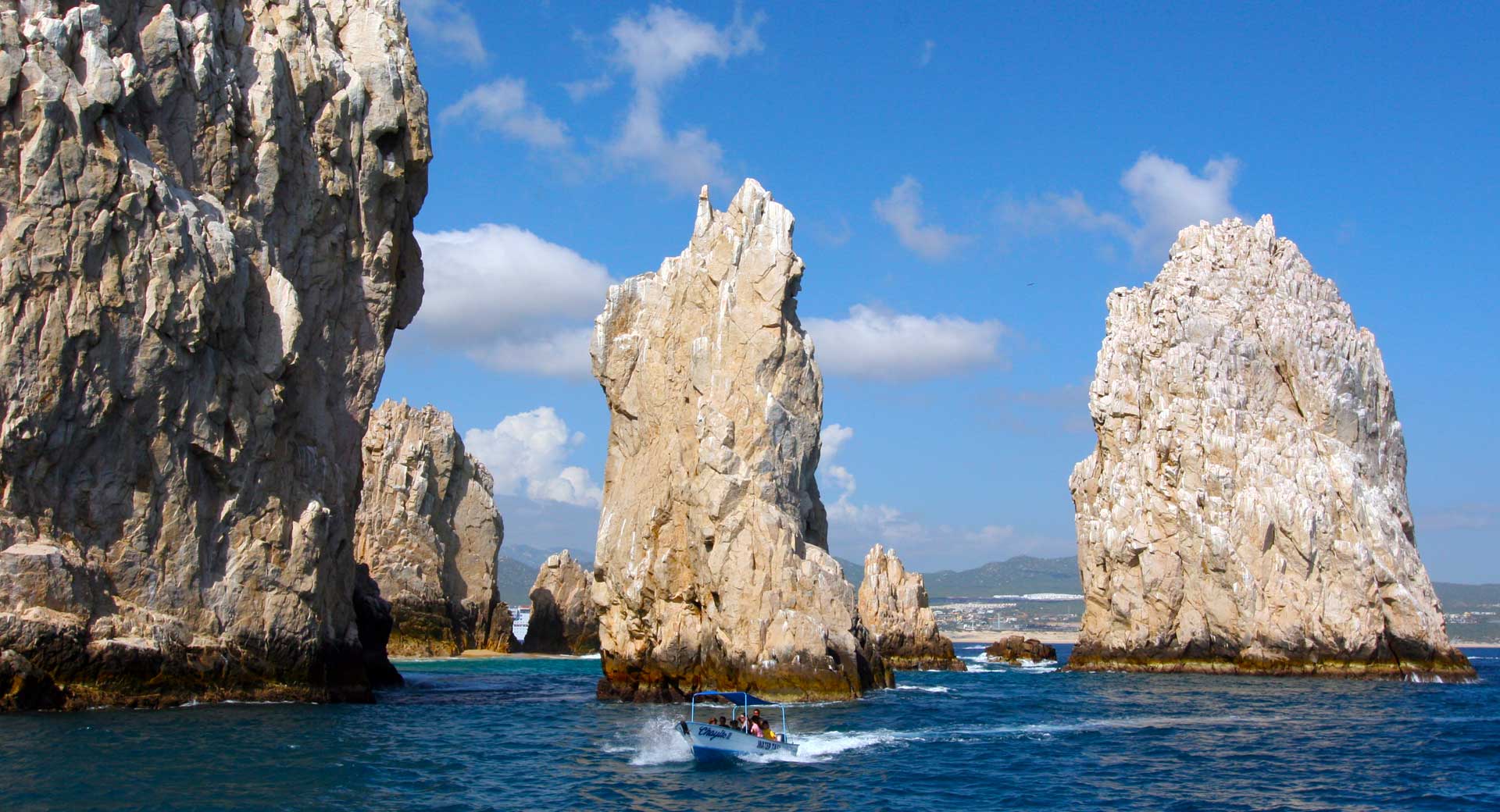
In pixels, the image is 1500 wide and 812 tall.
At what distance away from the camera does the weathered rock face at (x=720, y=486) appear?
46.1 meters

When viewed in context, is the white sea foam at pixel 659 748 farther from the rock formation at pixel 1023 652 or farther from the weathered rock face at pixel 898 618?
the rock formation at pixel 1023 652

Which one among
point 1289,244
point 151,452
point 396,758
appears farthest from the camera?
point 1289,244

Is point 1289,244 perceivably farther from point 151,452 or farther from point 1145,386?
point 151,452

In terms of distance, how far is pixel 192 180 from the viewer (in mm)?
39312

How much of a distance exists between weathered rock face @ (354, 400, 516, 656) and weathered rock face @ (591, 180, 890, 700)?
127 feet

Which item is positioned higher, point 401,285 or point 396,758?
point 401,285

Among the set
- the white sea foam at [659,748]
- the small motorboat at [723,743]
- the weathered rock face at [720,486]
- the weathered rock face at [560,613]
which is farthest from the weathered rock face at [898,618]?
the small motorboat at [723,743]

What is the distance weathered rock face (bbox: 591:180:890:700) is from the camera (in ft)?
151

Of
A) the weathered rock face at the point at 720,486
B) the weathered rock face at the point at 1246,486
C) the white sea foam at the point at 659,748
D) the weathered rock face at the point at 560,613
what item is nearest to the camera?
the white sea foam at the point at 659,748

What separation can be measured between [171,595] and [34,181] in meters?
12.0

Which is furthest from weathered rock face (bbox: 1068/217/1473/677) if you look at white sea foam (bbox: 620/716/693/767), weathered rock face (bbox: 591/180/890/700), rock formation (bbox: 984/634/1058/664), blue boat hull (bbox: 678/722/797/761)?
blue boat hull (bbox: 678/722/797/761)

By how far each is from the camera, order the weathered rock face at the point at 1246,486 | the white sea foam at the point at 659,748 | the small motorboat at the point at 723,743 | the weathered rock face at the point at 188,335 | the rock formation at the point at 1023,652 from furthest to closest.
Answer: the rock formation at the point at 1023,652, the weathered rock face at the point at 1246,486, the weathered rock face at the point at 188,335, the white sea foam at the point at 659,748, the small motorboat at the point at 723,743

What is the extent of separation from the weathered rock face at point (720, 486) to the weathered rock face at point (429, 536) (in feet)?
127

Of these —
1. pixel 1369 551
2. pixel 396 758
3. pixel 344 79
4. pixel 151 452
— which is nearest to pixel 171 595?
pixel 151 452
